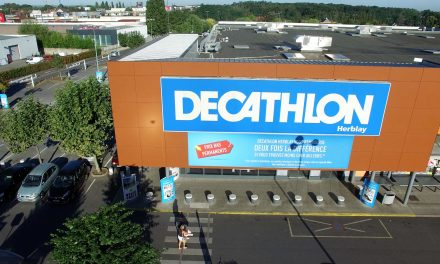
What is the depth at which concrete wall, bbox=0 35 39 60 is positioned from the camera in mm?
62809

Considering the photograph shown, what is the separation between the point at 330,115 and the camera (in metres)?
19.0

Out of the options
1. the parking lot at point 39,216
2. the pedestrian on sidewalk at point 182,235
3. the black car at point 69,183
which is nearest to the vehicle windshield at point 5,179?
the parking lot at point 39,216

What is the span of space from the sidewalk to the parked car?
207 inches

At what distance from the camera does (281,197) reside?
2202cm

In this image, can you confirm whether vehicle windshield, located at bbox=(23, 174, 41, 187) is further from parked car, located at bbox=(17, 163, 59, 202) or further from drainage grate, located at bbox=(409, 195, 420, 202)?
drainage grate, located at bbox=(409, 195, 420, 202)

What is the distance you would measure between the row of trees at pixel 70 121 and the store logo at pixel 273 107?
743cm

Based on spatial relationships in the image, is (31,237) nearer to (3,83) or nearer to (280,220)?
(280,220)

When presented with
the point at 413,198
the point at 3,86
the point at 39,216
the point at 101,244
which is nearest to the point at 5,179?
the point at 39,216

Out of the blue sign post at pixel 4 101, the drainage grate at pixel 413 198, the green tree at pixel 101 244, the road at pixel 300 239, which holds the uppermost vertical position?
the green tree at pixel 101 244

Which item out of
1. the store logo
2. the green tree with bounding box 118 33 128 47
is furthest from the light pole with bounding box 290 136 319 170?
the green tree with bounding box 118 33 128 47

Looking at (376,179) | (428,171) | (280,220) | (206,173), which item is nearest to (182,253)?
(280,220)

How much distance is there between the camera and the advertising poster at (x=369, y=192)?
20328 millimetres

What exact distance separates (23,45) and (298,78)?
2849 inches

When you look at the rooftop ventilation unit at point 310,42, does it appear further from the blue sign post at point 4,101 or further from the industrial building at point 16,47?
the industrial building at point 16,47
